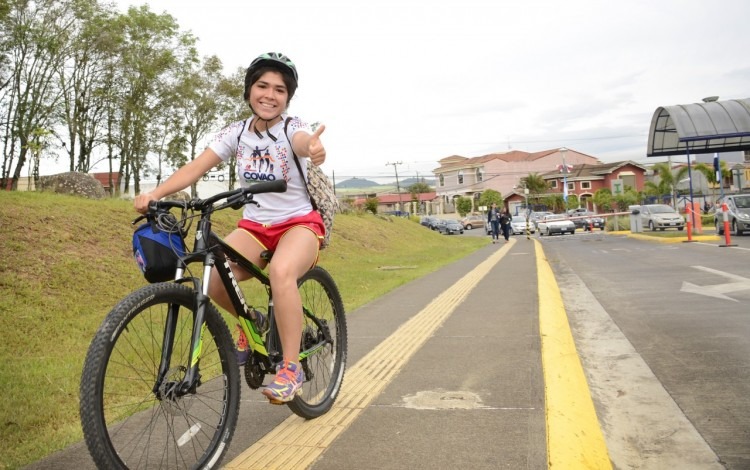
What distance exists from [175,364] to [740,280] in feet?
28.9

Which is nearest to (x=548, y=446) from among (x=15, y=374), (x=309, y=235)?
(x=309, y=235)

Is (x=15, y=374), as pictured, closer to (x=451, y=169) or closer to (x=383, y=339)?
(x=383, y=339)

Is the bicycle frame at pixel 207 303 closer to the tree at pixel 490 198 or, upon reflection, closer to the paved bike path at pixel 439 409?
the paved bike path at pixel 439 409

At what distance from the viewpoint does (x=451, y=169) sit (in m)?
92.6

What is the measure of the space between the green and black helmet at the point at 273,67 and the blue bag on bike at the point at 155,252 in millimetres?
991

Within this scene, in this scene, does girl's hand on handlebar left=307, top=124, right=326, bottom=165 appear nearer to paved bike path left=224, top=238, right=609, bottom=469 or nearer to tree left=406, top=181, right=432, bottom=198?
paved bike path left=224, top=238, right=609, bottom=469

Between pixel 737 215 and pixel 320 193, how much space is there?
21.2m

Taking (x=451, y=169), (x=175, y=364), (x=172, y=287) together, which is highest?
(x=451, y=169)

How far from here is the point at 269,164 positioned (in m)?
3.05

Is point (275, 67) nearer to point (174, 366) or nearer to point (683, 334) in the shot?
point (174, 366)

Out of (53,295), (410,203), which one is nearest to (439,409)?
(53,295)

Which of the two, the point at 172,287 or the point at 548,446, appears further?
the point at 548,446

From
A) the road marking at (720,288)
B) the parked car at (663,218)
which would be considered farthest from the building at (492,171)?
the road marking at (720,288)

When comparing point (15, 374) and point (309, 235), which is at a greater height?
point (309, 235)
